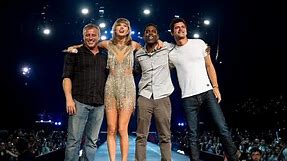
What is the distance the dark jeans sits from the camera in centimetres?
448

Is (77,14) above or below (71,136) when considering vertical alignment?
above

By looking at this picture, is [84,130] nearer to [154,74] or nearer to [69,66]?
[69,66]

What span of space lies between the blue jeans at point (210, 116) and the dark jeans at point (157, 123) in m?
0.25

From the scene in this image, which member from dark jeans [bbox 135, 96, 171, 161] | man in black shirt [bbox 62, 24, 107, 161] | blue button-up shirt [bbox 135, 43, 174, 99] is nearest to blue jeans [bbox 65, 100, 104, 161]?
man in black shirt [bbox 62, 24, 107, 161]

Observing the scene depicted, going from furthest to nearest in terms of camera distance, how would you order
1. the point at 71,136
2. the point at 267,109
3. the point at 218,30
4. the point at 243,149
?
1. the point at 218,30
2. the point at 267,109
3. the point at 243,149
4. the point at 71,136

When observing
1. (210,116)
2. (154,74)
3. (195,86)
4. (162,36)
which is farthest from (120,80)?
(162,36)

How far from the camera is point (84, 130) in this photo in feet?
14.5

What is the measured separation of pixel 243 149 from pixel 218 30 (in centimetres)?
849

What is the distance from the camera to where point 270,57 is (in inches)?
630

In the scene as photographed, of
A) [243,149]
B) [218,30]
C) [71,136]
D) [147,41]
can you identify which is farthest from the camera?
[218,30]

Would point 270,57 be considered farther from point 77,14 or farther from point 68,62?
point 68,62

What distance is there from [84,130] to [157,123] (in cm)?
81

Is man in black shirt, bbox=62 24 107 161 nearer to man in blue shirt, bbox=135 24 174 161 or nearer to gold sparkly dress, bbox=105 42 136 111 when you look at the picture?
gold sparkly dress, bbox=105 42 136 111

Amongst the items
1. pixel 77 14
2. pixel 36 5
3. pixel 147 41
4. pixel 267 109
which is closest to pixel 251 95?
pixel 267 109
